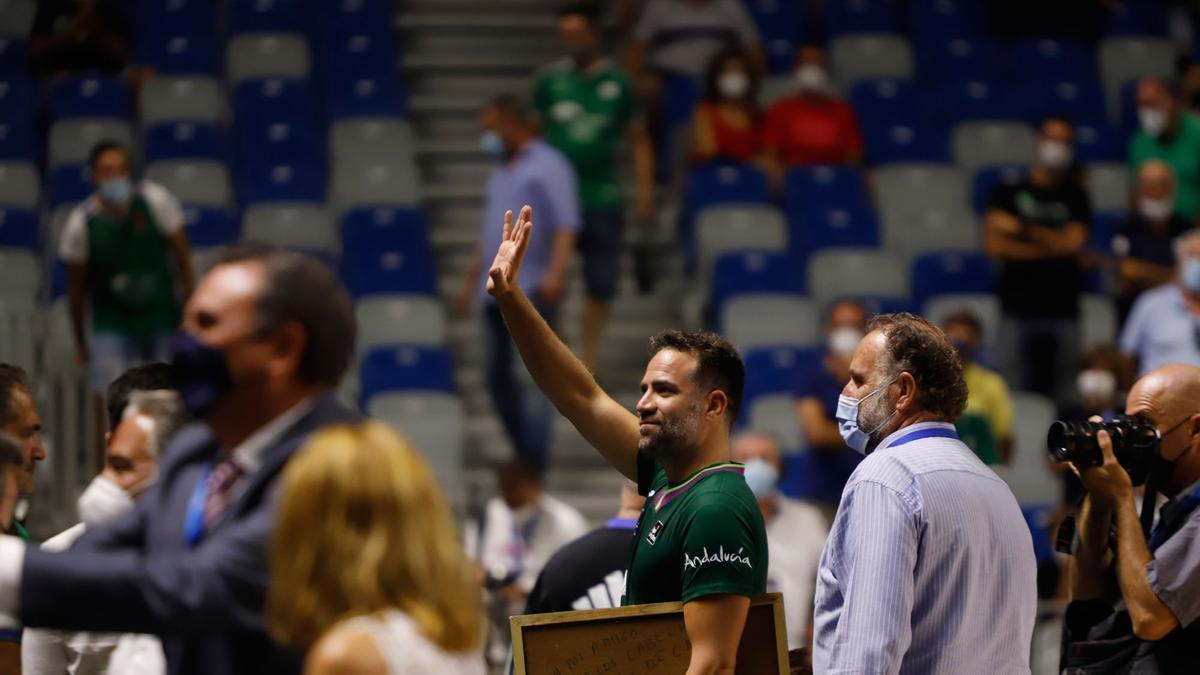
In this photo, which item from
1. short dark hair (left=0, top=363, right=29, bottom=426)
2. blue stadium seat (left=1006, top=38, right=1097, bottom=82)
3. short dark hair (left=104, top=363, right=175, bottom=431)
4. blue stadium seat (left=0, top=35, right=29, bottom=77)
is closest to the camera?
short dark hair (left=0, top=363, right=29, bottom=426)

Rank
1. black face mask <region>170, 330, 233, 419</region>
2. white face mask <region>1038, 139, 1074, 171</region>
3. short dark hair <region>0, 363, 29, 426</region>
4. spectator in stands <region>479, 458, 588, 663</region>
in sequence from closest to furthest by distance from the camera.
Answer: black face mask <region>170, 330, 233, 419</region>
short dark hair <region>0, 363, 29, 426</region>
spectator in stands <region>479, 458, 588, 663</region>
white face mask <region>1038, 139, 1074, 171</region>

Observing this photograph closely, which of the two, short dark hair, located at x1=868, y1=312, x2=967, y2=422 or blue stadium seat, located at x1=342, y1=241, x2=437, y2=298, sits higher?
blue stadium seat, located at x1=342, y1=241, x2=437, y2=298

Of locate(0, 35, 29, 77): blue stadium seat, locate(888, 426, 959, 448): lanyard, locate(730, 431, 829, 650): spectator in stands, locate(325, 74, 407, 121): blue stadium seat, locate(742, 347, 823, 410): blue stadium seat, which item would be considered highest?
locate(0, 35, 29, 77): blue stadium seat

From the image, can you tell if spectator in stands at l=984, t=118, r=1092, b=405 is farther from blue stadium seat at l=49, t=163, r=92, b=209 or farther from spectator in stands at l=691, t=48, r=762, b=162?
blue stadium seat at l=49, t=163, r=92, b=209

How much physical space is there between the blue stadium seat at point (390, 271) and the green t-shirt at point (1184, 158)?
4.46m

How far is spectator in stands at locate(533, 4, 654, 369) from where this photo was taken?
388 inches

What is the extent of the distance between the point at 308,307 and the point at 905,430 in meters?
1.58

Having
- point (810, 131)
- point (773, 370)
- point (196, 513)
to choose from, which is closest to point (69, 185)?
point (773, 370)

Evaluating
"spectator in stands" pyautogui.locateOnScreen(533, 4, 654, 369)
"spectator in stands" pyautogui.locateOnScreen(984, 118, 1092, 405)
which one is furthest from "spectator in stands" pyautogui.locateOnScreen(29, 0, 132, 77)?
"spectator in stands" pyautogui.locateOnScreen(984, 118, 1092, 405)

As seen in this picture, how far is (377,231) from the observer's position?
1023cm

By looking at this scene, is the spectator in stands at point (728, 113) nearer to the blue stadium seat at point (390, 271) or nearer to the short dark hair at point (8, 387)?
the blue stadium seat at point (390, 271)

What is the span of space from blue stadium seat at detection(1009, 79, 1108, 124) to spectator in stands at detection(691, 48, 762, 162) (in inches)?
85.4

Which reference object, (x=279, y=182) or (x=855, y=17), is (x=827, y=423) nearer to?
(x=279, y=182)

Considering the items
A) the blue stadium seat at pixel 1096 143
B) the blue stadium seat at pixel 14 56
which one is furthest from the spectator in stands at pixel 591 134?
the blue stadium seat at pixel 14 56
